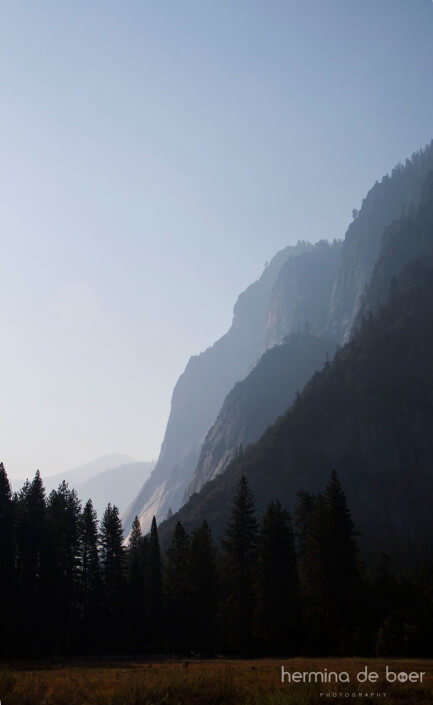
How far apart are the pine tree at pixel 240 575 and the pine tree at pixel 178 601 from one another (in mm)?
7946

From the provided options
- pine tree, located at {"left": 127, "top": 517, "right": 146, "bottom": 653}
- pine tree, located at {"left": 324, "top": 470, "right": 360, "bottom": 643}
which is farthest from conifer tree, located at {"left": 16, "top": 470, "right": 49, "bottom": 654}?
pine tree, located at {"left": 324, "top": 470, "right": 360, "bottom": 643}

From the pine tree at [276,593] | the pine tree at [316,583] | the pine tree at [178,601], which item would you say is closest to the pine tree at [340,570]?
the pine tree at [316,583]

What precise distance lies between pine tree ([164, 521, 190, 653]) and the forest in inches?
5.6

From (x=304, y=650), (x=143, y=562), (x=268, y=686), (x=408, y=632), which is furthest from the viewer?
(x=143, y=562)

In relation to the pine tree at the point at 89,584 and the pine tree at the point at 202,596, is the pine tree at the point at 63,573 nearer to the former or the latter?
the pine tree at the point at 89,584

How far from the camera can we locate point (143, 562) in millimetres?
82000

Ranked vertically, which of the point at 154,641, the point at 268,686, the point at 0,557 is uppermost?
the point at 0,557

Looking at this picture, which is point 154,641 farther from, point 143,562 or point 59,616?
point 143,562

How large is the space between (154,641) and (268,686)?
5115 cm

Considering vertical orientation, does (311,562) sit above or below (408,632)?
above

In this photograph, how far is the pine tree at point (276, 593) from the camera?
175 feet

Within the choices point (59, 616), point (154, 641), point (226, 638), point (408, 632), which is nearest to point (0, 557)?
point (59, 616)

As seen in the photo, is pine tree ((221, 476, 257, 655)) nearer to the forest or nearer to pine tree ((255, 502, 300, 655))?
the forest

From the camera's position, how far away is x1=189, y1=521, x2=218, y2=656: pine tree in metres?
62.8
